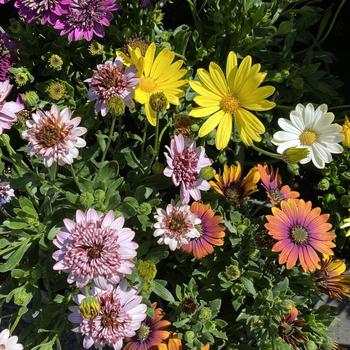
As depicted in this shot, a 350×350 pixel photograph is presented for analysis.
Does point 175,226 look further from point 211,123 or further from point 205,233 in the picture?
point 211,123

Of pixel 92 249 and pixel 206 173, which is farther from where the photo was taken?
pixel 206 173

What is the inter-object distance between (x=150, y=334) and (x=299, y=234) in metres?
0.47

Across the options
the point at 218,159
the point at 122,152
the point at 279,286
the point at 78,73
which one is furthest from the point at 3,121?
the point at 279,286

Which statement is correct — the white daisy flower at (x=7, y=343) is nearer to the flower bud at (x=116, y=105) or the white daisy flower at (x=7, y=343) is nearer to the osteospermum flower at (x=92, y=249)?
the osteospermum flower at (x=92, y=249)

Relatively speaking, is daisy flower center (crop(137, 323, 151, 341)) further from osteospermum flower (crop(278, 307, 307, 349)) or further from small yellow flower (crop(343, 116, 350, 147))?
small yellow flower (crop(343, 116, 350, 147))

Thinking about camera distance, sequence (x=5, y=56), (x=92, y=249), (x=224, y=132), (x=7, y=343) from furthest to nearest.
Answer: (x=5, y=56) → (x=224, y=132) → (x=7, y=343) → (x=92, y=249)

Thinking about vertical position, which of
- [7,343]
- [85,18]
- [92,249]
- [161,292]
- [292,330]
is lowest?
[292,330]

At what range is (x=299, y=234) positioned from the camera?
4.73 ft

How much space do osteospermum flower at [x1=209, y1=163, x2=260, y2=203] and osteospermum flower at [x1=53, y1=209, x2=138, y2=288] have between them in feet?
1.23

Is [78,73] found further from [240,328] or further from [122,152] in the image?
[240,328]

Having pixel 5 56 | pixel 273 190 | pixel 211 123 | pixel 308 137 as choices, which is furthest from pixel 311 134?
pixel 5 56

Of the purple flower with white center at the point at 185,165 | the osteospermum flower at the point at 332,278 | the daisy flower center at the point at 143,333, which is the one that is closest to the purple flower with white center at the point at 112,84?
the purple flower with white center at the point at 185,165

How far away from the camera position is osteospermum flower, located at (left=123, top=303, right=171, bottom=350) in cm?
146

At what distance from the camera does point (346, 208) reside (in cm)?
171
